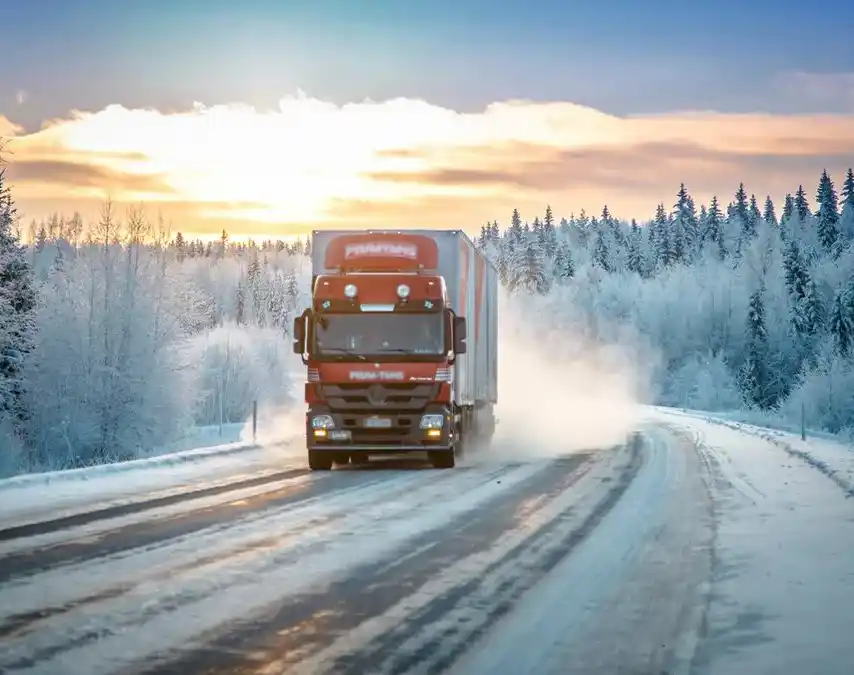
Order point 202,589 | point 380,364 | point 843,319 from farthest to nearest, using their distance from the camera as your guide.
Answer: point 843,319
point 380,364
point 202,589

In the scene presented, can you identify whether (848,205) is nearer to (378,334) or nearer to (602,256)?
(602,256)

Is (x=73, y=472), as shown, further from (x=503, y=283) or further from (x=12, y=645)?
(x=503, y=283)

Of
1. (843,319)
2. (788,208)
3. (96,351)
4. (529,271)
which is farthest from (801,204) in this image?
(96,351)

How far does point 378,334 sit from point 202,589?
11193 mm

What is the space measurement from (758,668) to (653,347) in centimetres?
9856

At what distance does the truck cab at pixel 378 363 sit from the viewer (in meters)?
18.6

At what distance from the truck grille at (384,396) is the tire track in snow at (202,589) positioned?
16.1ft

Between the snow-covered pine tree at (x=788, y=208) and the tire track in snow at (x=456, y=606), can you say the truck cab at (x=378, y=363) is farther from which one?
the snow-covered pine tree at (x=788, y=208)

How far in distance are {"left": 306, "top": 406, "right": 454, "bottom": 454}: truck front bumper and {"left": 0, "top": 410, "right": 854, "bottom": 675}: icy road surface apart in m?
Result: 3.66

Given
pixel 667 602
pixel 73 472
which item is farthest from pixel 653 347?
pixel 667 602

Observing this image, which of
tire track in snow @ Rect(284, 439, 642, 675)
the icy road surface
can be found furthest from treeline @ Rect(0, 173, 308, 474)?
tire track in snow @ Rect(284, 439, 642, 675)

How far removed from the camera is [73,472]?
16609mm

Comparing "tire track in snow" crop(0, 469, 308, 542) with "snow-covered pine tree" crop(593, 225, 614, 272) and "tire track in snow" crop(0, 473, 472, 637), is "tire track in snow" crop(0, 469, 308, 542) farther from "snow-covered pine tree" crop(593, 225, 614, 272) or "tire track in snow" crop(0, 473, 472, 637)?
"snow-covered pine tree" crop(593, 225, 614, 272)

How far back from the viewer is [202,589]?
25.5 ft
